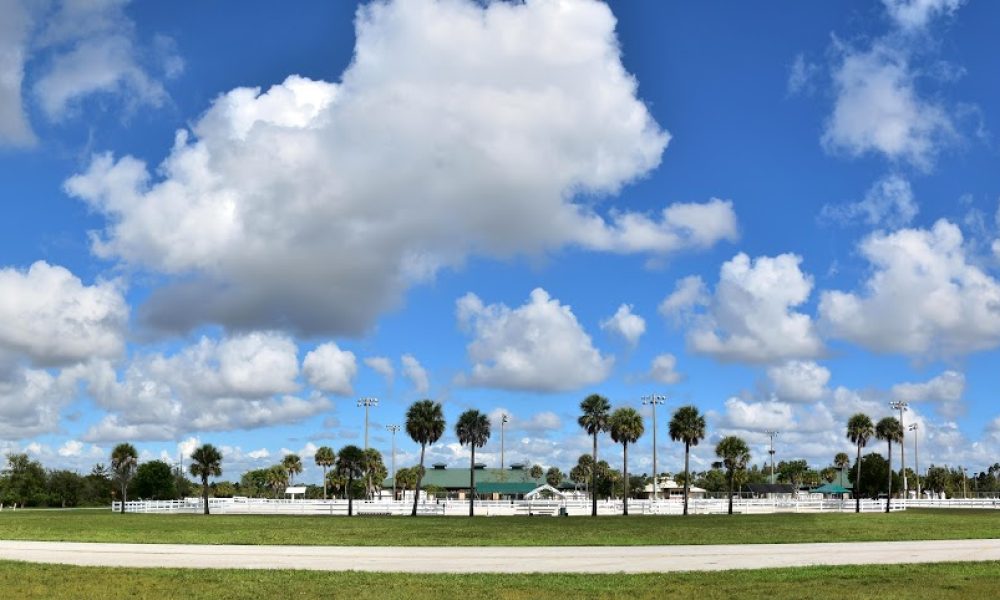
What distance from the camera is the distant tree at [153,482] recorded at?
137000mm

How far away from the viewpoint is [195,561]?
3070 centimetres

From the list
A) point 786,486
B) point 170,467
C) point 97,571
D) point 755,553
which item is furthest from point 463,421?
point 786,486

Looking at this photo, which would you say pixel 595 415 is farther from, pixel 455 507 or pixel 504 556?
pixel 504 556

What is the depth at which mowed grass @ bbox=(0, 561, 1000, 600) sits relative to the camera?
2214cm

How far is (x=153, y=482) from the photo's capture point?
451 feet

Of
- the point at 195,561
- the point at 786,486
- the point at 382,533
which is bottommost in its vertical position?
the point at 786,486

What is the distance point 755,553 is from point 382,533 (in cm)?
2407

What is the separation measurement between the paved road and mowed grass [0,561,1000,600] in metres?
2.13

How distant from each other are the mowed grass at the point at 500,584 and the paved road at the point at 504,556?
2.13m

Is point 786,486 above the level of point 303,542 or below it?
below

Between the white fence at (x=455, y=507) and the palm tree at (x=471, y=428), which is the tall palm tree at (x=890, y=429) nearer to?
the white fence at (x=455, y=507)

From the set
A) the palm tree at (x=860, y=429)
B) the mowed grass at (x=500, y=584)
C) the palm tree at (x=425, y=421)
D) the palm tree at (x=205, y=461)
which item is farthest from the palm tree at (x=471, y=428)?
the mowed grass at (x=500, y=584)

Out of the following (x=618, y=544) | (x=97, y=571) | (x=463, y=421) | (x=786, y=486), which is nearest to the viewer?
(x=97, y=571)

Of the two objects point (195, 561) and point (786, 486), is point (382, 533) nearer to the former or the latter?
point (195, 561)
